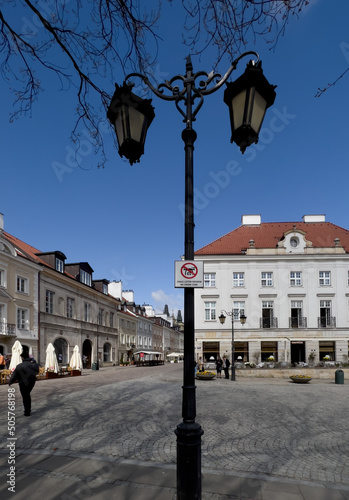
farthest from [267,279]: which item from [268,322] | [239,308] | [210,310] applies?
[210,310]

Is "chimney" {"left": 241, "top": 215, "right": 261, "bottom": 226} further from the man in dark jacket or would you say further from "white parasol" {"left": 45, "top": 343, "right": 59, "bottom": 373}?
the man in dark jacket

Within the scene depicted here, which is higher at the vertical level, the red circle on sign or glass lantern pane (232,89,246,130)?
glass lantern pane (232,89,246,130)

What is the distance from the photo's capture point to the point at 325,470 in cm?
570

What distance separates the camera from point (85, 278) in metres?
42.8

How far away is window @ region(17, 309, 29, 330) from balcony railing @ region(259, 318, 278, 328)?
22.0 meters

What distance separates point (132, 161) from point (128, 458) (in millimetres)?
4596

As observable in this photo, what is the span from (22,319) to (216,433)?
80.6 ft

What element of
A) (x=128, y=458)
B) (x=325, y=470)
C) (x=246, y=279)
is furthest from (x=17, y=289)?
(x=325, y=470)

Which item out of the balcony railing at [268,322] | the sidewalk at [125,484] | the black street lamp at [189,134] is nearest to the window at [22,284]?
the balcony railing at [268,322]

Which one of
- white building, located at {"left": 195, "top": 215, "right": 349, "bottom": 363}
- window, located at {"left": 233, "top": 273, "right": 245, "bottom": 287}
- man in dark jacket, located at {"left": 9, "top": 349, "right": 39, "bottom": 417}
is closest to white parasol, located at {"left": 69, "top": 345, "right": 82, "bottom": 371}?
white building, located at {"left": 195, "top": 215, "right": 349, "bottom": 363}

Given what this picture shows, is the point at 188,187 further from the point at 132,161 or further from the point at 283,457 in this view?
the point at 283,457

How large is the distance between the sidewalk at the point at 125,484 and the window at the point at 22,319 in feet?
80.4

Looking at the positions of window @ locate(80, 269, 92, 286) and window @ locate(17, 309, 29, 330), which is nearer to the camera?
window @ locate(17, 309, 29, 330)

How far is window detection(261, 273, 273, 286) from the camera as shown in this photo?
4019 centimetres
